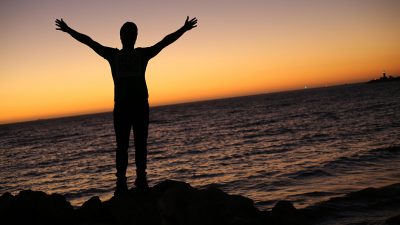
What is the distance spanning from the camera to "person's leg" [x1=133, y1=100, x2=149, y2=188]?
6.21 metres

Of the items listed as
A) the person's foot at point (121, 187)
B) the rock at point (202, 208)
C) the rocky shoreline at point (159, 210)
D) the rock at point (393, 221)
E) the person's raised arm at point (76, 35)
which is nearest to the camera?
the rock at point (202, 208)

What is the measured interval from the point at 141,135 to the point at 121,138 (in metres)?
0.34

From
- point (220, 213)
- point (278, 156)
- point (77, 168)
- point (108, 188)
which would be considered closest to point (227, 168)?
point (278, 156)

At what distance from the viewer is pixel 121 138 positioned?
628cm

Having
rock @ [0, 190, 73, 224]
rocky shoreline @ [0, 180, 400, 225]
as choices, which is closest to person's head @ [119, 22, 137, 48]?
rocky shoreline @ [0, 180, 400, 225]

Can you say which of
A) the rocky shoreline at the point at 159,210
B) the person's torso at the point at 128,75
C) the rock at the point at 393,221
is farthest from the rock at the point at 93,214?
the rock at the point at 393,221

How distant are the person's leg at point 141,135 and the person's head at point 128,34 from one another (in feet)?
3.43

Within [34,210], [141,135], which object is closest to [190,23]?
[141,135]

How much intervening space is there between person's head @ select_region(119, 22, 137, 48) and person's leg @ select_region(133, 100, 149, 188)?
1.05 meters

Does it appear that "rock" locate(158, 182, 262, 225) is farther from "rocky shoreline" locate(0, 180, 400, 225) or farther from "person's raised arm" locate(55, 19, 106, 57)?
"person's raised arm" locate(55, 19, 106, 57)

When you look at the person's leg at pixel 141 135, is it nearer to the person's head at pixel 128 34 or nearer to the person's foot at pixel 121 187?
the person's foot at pixel 121 187

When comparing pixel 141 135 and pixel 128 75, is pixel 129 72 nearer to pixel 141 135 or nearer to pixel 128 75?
pixel 128 75

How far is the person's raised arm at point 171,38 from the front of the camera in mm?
6125

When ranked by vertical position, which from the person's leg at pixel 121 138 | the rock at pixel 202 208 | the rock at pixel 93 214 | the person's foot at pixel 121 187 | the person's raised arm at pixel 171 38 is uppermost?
the person's raised arm at pixel 171 38
